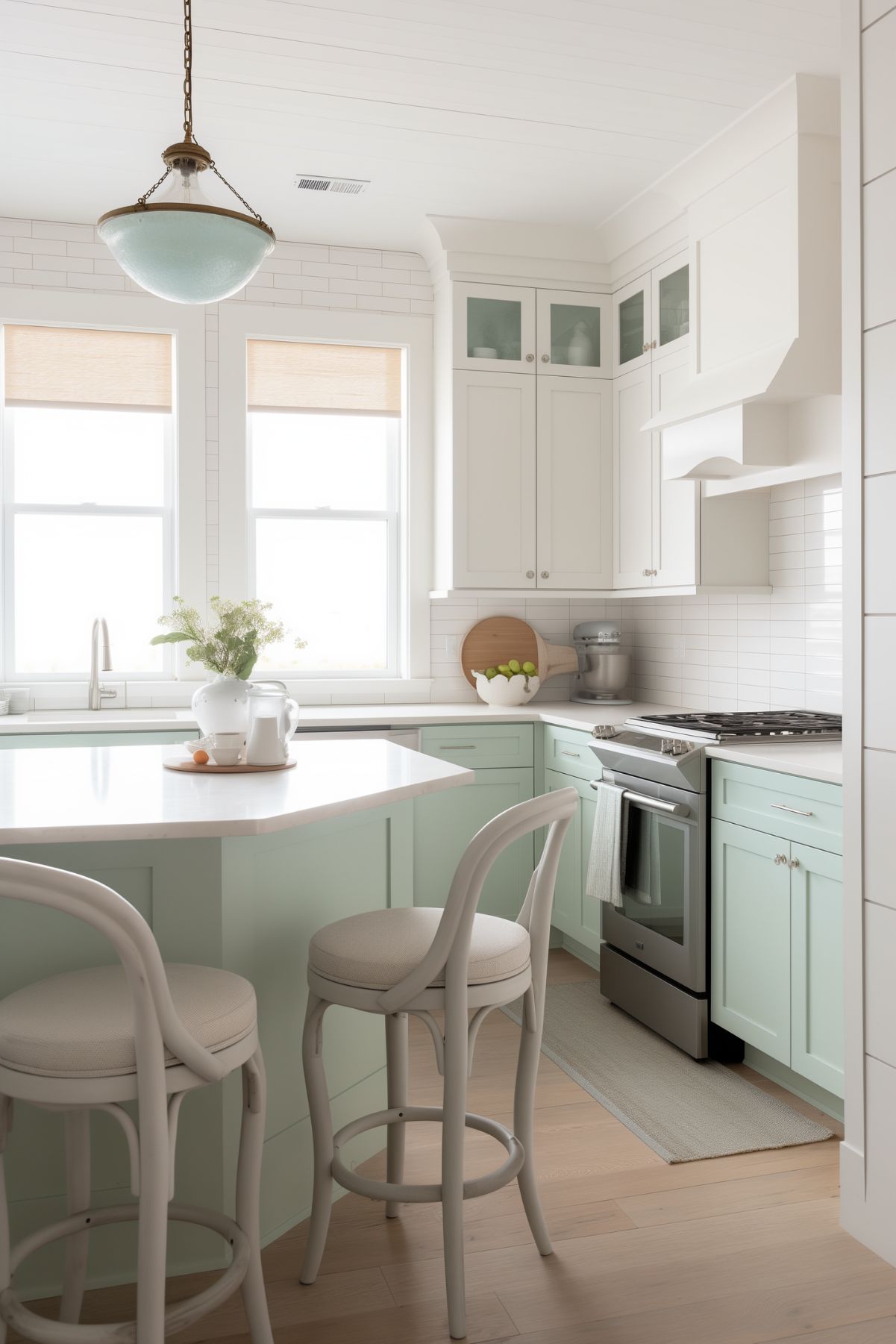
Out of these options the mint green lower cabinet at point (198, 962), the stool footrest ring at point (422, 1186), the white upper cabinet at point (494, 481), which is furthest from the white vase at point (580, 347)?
the stool footrest ring at point (422, 1186)

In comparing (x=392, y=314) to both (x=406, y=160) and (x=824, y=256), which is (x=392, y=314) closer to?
(x=406, y=160)

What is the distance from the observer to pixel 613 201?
4.31 metres

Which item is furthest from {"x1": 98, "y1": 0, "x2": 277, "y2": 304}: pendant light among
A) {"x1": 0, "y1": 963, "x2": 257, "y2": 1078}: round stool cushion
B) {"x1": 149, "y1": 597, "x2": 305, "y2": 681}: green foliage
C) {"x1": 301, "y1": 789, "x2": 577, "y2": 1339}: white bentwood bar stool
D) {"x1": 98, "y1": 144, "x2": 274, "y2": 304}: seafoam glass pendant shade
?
{"x1": 0, "y1": 963, "x2": 257, "y2": 1078}: round stool cushion

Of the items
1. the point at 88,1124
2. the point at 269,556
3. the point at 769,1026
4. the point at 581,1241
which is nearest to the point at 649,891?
the point at 769,1026

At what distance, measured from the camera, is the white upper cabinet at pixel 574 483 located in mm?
4707

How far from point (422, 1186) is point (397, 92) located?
309 centimetres

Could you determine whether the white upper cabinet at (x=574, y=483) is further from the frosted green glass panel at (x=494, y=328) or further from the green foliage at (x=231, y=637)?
the green foliage at (x=231, y=637)

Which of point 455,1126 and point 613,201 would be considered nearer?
point 455,1126

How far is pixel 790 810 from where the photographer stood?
2865mm

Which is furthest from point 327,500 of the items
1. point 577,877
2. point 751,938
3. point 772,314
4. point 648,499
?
point 751,938

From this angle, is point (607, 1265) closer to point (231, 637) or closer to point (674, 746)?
point (674, 746)

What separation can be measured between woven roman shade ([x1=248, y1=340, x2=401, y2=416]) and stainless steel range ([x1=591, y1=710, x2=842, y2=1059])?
202cm

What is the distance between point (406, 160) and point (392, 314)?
0.99 metres

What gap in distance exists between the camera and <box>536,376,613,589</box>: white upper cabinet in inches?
185
